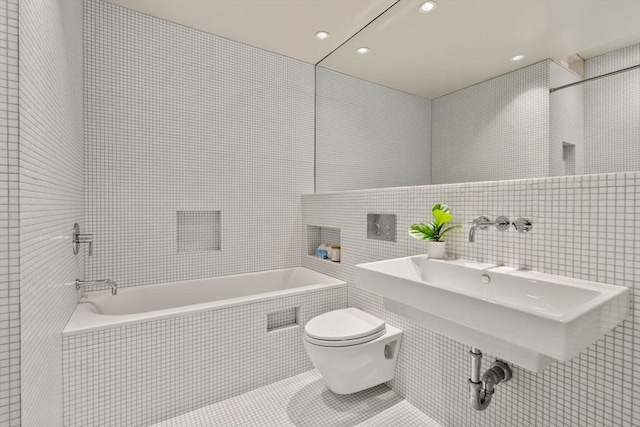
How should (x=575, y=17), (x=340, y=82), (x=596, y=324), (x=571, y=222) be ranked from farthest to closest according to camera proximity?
1. (x=340, y=82)
2. (x=575, y=17)
3. (x=571, y=222)
4. (x=596, y=324)

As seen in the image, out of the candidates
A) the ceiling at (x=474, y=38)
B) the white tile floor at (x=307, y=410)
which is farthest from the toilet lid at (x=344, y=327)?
the ceiling at (x=474, y=38)

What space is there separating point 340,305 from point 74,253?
1706mm

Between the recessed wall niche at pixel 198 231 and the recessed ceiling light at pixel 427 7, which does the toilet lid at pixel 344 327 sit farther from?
the recessed ceiling light at pixel 427 7

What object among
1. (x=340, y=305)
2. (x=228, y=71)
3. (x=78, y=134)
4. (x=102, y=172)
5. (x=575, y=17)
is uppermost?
(x=228, y=71)

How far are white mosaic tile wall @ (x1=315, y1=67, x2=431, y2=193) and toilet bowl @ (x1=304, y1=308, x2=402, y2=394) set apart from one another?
1.07m

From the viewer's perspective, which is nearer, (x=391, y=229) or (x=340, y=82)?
(x=391, y=229)

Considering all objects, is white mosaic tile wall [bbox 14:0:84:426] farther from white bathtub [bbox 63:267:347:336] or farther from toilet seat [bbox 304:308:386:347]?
toilet seat [bbox 304:308:386:347]

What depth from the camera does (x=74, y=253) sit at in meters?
1.67

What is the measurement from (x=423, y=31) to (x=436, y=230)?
1362 millimetres

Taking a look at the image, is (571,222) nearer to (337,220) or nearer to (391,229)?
(391,229)

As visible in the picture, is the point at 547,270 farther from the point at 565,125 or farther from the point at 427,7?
the point at 427,7

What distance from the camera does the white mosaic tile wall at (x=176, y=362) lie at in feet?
4.75

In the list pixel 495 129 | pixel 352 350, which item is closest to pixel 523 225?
pixel 495 129

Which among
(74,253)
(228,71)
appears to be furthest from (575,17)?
(74,253)
